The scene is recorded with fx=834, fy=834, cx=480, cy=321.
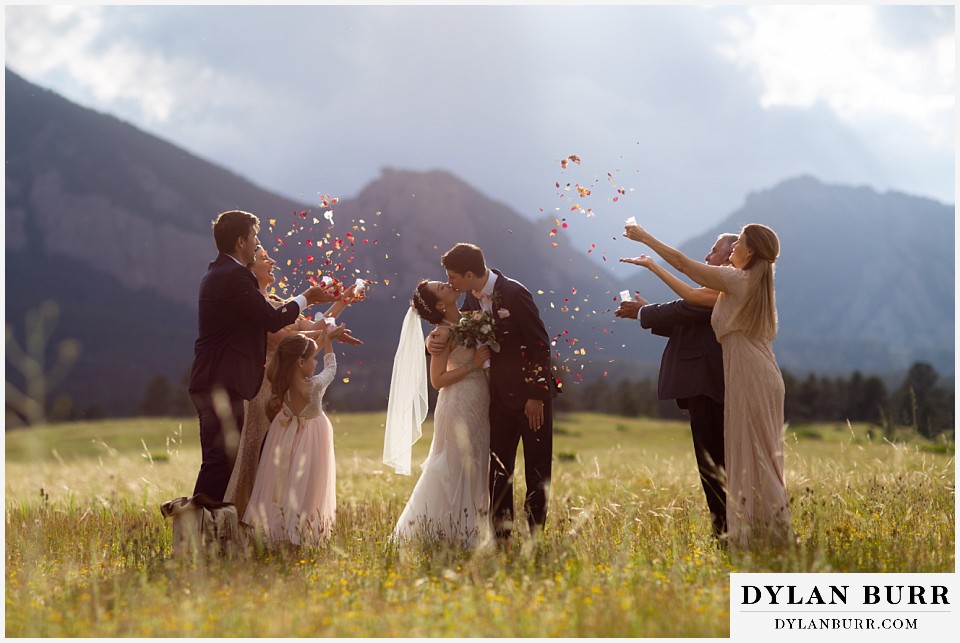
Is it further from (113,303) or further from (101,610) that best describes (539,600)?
(113,303)

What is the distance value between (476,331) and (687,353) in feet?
6.08

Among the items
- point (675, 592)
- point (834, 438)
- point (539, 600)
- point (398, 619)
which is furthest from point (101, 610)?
point (834, 438)

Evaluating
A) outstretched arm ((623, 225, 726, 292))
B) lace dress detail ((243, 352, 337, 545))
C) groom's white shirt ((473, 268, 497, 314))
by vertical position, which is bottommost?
lace dress detail ((243, 352, 337, 545))

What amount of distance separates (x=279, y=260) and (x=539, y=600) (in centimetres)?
425

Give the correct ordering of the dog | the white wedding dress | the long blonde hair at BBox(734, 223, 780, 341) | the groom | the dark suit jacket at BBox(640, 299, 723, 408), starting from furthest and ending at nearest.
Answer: the white wedding dress, the groom, the dark suit jacket at BBox(640, 299, 723, 408), the dog, the long blonde hair at BBox(734, 223, 780, 341)

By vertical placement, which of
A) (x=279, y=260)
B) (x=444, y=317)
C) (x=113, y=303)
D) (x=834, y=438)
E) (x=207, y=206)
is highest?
(x=207, y=206)

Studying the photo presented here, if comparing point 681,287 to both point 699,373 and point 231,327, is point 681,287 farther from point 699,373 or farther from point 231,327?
point 231,327

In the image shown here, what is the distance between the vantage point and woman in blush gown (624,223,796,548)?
6.82 meters

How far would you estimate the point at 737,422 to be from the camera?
6.96 meters

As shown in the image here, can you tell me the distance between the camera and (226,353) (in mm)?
7242

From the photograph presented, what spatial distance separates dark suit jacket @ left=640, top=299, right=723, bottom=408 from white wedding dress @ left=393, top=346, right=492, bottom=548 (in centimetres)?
164

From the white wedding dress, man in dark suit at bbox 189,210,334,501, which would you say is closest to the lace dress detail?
man in dark suit at bbox 189,210,334,501

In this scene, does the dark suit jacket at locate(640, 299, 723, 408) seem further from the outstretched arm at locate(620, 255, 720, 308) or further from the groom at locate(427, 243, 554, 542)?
the groom at locate(427, 243, 554, 542)

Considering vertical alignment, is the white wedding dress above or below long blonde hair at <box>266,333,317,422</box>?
below
